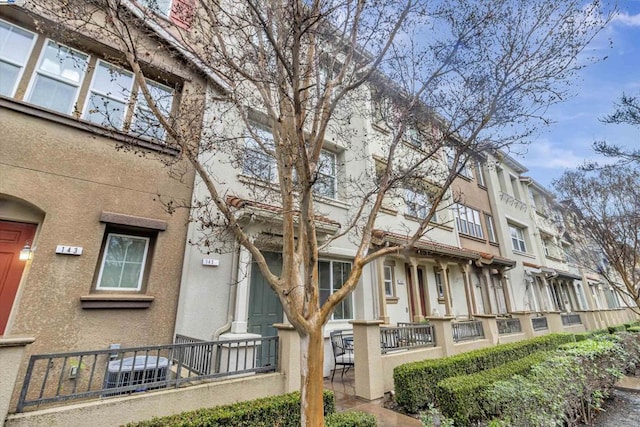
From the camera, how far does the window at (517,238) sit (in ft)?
63.5

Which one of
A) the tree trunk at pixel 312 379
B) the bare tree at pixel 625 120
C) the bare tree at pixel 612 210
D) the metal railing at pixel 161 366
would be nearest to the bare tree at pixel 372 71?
the tree trunk at pixel 312 379

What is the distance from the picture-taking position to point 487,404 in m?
5.07

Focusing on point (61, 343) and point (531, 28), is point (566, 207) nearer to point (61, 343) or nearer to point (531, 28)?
point (531, 28)

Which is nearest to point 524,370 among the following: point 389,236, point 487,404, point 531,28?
point 487,404

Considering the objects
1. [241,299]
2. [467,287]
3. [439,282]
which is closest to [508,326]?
[467,287]

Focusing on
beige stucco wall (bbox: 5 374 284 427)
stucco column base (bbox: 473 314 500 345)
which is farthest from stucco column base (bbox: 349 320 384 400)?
stucco column base (bbox: 473 314 500 345)

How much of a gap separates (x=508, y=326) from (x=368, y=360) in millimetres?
8415

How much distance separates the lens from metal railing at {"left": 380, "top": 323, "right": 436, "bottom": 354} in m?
6.99

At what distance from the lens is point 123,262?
5.96 meters

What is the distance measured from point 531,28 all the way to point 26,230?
30.9 ft

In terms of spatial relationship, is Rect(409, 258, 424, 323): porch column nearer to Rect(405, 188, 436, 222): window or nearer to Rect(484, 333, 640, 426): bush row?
Rect(405, 188, 436, 222): window

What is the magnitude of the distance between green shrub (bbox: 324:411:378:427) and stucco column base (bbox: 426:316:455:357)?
4.63m

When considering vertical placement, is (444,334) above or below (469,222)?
below

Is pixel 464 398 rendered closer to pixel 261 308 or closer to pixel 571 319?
pixel 261 308
